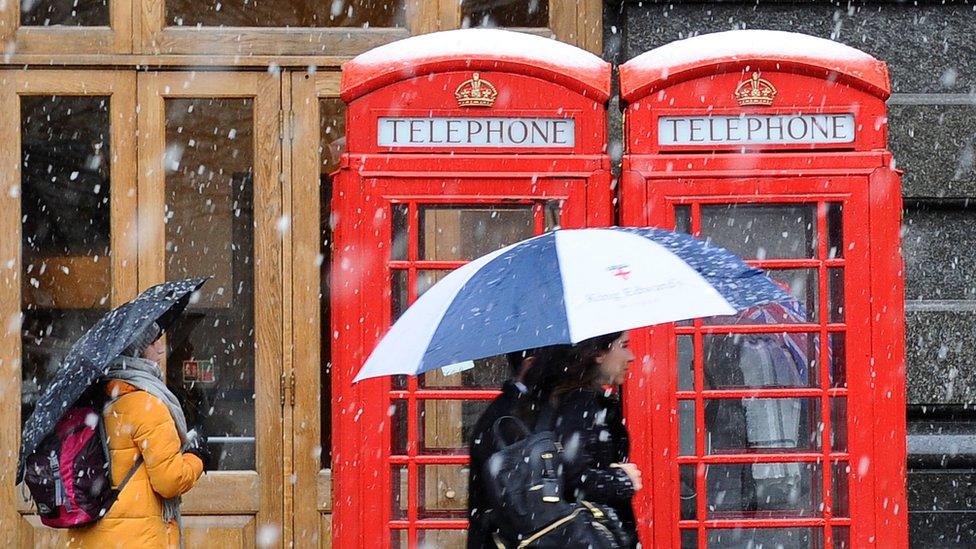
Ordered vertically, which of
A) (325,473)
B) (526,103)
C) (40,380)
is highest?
(526,103)

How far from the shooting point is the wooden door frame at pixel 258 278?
6211 millimetres

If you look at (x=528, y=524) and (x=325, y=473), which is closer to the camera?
(x=528, y=524)

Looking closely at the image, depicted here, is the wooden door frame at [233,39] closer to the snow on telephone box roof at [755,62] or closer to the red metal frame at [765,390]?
the snow on telephone box roof at [755,62]

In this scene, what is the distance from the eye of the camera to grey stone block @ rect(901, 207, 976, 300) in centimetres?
604

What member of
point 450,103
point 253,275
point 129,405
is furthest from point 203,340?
point 450,103

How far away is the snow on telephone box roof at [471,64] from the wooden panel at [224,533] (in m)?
2.52

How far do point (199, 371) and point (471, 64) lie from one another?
8.32ft

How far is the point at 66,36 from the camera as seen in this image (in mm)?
6230

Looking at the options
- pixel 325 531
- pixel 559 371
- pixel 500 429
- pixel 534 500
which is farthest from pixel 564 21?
pixel 534 500

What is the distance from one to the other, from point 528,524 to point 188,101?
3.73 metres

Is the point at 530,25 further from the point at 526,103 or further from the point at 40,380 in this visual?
the point at 40,380

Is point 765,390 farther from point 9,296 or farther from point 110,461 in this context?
point 9,296

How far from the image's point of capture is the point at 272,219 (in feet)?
20.4

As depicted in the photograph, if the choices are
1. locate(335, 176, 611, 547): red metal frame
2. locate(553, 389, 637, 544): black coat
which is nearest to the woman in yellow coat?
locate(335, 176, 611, 547): red metal frame
